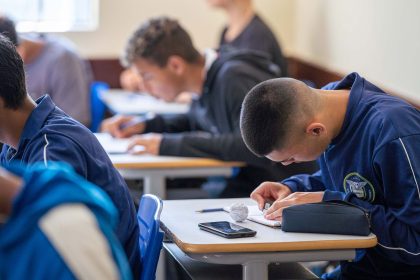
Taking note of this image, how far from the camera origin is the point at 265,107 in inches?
88.7

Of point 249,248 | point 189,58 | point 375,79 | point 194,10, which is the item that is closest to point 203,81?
point 189,58

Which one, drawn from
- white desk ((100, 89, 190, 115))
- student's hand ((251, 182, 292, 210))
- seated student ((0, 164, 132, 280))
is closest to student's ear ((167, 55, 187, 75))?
white desk ((100, 89, 190, 115))

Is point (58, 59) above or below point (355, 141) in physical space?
below

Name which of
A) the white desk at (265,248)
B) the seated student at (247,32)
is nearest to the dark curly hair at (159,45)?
the seated student at (247,32)

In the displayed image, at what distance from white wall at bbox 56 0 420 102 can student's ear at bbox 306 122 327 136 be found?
1.33 metres

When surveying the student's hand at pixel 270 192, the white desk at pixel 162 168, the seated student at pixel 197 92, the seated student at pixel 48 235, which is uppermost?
the seated student at pixel 48 235

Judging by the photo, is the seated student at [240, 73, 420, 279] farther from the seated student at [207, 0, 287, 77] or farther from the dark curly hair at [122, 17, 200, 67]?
the seated student at [207, 0, 287, 77]

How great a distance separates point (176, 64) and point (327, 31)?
1483mm

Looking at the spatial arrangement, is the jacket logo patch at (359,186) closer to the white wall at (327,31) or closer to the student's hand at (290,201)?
the student's hand at (290,201)

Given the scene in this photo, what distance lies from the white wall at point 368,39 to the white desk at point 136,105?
0.97 m

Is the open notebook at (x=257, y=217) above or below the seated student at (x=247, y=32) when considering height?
above

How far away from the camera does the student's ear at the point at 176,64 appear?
3.84m

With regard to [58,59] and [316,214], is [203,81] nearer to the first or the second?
[58,59]

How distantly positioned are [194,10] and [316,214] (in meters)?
3.85
